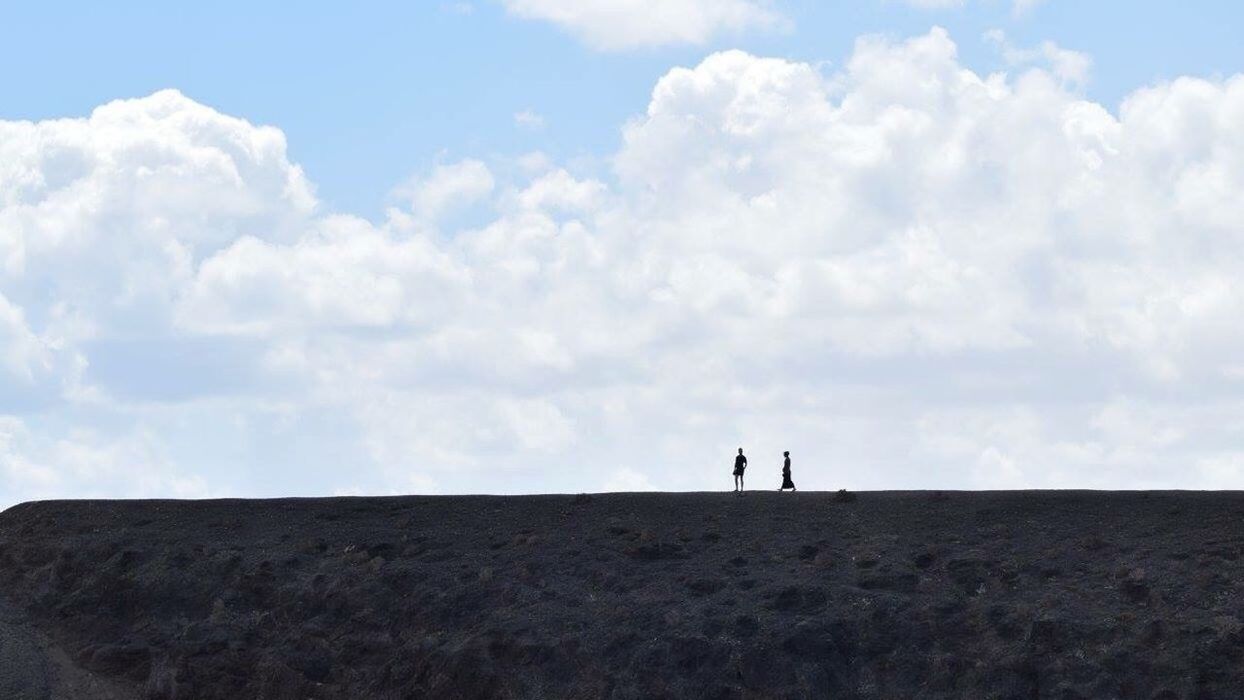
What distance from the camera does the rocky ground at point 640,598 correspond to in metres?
37.6

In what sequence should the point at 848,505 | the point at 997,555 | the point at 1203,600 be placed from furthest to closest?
the point at 848,505 → the point at 997,555 → the point at 1203,600

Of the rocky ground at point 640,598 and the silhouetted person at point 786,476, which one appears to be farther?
the silhouetted person at point 786,476

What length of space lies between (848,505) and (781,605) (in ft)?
19.5

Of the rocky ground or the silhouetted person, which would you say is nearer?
the rocky ground

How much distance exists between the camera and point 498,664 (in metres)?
39.1

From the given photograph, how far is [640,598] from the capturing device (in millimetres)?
40750

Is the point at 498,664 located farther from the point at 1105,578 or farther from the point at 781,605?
the point at 1105,578

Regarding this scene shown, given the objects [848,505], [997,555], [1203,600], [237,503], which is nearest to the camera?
[1203,600]

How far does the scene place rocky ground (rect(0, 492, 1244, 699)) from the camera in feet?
123

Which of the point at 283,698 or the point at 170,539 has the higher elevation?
the point at 170,539

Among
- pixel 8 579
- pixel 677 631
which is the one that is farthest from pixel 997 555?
pixel 8 579

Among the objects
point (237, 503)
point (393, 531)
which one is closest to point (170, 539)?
point (237, 503)

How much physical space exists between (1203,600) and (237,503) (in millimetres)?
26872

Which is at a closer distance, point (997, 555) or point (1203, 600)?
point (1203, 600)
